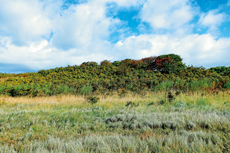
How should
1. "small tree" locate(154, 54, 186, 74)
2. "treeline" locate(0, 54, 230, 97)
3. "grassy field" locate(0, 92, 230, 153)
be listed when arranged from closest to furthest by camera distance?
1. "grassy field" locate(0, 92, 230, 153)
2. "treeline" locate(0, 54, 230, 97)
3. "small tree" locate(154, 54, 186, 74)

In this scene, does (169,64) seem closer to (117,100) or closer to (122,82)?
(122,82)

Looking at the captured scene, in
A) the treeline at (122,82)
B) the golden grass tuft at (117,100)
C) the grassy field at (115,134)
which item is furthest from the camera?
the treeline at (122,82)

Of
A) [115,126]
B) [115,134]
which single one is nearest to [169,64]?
[115,126]

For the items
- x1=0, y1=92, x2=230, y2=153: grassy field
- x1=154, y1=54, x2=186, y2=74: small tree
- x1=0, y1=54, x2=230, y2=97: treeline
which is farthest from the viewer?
x1=154, y1=54, x2=186, y2=74: small tree

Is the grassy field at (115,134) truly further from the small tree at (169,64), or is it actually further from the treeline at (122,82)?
the small tree at (169,64)

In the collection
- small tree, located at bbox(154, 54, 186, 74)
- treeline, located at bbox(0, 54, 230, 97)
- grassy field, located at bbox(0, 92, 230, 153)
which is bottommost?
grassy field, located at bbox(0, 92, 230, 153)

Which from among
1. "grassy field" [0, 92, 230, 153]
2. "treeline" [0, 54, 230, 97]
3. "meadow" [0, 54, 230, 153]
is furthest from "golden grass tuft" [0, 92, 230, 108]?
"grassy field" [0, 92, 230, 153]

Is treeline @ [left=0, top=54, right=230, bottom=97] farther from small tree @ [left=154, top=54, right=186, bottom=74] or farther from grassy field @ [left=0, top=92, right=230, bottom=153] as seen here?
grassy field @ [left=0, top=92, right=230, bottom=153]

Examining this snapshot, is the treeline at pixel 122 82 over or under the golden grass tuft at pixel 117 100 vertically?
over

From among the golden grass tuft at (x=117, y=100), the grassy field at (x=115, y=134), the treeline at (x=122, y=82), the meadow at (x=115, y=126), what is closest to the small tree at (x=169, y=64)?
the treeline at (x=122, y=82)

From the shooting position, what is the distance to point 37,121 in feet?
16.5

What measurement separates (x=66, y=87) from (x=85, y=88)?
4.92 feet

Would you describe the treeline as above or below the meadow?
above

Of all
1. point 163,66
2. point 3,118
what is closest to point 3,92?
point 3,118
